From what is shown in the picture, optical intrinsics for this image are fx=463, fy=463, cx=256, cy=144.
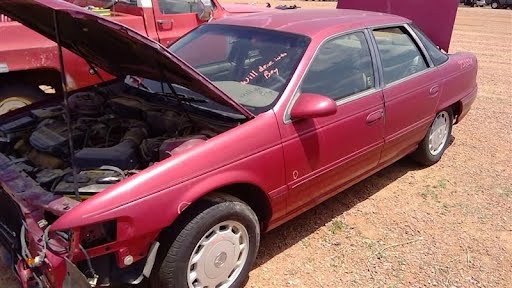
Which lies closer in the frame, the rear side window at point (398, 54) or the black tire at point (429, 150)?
the rear side window at point (398, 54)

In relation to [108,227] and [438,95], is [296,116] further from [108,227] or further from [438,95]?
[438,95]

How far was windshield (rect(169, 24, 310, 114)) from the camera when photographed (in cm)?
305

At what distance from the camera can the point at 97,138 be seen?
3.12m

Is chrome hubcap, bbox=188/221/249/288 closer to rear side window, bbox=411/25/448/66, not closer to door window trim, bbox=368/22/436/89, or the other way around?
door window trim, bbox=368/22/436/89

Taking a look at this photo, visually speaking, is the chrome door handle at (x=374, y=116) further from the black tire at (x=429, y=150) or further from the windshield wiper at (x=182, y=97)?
the windshield wiper at (x=182, y=97)

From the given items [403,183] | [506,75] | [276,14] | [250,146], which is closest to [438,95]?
[403,183]

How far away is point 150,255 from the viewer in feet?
7.78

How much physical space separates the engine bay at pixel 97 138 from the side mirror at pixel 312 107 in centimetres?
46

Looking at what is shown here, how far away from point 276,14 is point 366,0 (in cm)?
278

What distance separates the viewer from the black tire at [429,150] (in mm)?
4594

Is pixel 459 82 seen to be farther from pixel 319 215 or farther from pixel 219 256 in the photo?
pixel 219 256

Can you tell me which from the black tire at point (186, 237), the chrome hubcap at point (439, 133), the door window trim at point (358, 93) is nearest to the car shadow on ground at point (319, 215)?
the chrome hubcap at point (439, 133)

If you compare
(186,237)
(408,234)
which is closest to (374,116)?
(408,234)

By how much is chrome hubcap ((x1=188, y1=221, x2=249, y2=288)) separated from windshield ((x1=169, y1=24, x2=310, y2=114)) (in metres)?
0.76
